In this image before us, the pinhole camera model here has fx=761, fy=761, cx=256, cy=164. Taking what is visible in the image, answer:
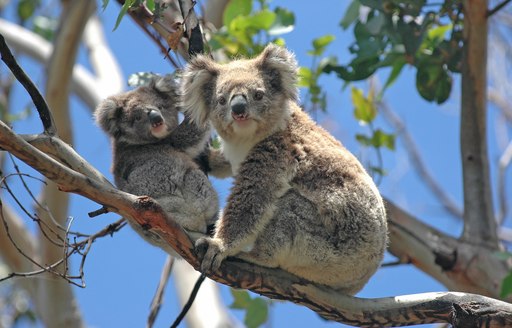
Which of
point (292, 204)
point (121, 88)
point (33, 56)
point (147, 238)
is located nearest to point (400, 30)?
point (292, 204)

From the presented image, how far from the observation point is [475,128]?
5883 millimetres

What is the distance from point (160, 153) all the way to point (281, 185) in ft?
2.91

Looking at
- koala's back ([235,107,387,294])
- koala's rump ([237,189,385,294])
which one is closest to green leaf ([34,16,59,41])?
koala's back ([235,107,387,294])

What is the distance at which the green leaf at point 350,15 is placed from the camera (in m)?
5.63

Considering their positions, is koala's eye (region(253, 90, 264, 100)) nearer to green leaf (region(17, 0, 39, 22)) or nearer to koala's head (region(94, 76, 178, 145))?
koala's head (region(94, 76, 178, 145))

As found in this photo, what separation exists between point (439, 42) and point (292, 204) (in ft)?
8.64

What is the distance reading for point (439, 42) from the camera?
6102mm

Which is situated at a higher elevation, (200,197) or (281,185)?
(200,197)

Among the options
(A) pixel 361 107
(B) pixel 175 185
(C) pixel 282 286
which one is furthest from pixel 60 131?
(C) pixel 282 286

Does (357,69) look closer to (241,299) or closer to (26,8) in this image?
(241,299)

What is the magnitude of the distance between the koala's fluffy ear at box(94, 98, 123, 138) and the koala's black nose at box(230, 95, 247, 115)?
0.95 m

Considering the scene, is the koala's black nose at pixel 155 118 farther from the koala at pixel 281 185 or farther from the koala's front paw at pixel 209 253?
the koala's front paw at pixel 209 253

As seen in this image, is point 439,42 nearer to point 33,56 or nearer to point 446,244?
point 446,244

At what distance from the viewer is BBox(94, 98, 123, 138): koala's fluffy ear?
15.7 feet
